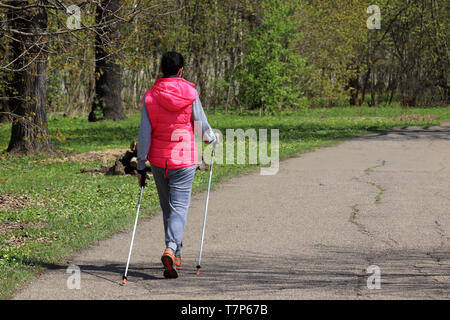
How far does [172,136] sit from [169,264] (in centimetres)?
107

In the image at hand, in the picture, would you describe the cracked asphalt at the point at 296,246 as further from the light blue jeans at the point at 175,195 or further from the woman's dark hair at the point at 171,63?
the woman's dark hair at the point at 171,63

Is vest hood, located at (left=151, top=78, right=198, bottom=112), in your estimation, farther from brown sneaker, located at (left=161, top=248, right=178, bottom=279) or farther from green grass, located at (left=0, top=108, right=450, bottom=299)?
green grass, located at (left=0, top=108, right=450, bottom=299)

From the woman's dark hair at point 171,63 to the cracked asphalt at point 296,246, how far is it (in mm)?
1746

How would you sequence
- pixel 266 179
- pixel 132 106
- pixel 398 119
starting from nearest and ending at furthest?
1. pixel 266 179
2. pixel 398 119
3. pixel 132 106

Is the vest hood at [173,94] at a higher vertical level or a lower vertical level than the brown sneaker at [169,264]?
higher

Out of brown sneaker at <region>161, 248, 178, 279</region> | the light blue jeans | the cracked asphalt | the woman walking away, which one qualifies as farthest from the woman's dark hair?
the cracked asphalt

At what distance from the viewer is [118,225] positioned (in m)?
8.23

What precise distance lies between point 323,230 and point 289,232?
1.32ft

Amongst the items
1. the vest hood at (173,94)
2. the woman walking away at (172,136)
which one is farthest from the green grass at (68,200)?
the vest hood at (173,94)

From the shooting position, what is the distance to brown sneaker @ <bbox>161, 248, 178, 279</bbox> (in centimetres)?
584

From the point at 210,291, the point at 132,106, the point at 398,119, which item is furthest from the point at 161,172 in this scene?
the point at 132,106

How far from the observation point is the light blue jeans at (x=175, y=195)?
20.0ft

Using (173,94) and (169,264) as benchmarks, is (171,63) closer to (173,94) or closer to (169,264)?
(173,94)
